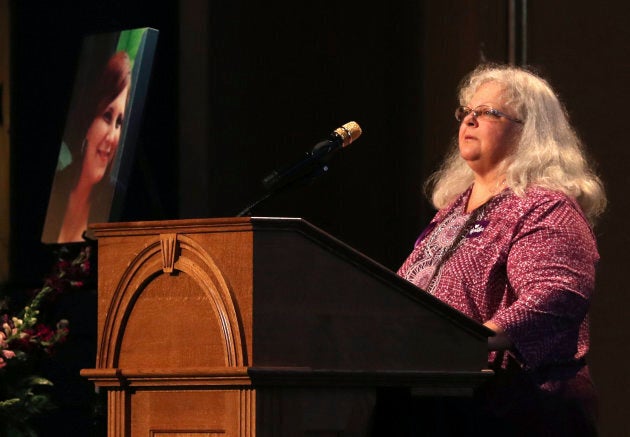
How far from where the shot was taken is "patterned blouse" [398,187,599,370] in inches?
123

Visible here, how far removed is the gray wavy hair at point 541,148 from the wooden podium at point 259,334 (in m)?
0.86

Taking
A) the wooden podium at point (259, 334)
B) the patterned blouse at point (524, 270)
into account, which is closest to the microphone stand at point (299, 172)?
the wooden podium at point (259, 334)

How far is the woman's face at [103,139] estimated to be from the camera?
488cm

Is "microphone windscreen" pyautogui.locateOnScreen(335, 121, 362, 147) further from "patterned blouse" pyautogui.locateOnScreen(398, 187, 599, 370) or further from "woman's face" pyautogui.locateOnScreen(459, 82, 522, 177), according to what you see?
"woman's face" pyautogui.locateOnScreen(459, 82, 522, 177)

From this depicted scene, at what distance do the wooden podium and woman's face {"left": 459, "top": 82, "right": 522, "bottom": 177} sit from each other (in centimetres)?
93

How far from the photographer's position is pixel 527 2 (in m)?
4.55

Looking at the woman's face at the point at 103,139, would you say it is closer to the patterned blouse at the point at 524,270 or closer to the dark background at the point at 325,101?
the dark background at the point at 325,101

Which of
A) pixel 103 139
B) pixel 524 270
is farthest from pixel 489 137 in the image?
pixel 103 139

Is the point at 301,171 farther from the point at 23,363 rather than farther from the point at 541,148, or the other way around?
the point at 23,363

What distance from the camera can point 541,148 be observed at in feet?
11.6

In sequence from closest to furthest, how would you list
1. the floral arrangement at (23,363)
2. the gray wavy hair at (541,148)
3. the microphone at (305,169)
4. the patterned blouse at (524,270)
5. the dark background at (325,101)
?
the microphone at (305,169) < the patterned blouse at (524,270) < the gray wavy hair at (541,148) < the floral arrangement at (23,363) < the dark background at (325,101)

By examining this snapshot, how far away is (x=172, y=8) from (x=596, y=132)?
1867 millimetres

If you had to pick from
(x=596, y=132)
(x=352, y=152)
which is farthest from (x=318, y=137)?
(x=596, y=132)

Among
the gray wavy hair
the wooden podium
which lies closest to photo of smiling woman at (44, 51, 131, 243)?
the gray wavy hair
